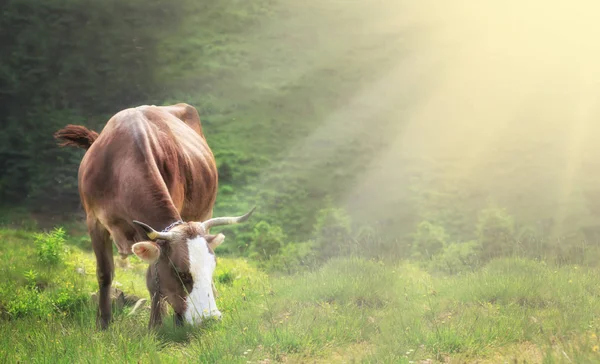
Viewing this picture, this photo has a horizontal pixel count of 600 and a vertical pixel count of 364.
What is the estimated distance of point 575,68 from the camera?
57.2ft

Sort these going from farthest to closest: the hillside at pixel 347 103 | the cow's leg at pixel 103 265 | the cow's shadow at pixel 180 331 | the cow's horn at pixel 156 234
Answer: the hillside at pixel 347 103
the cow's leg at pixel 103 265
the cow's horn at pixel 156 234
the cow's shadow at pixel 180 331

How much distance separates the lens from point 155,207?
663 cm

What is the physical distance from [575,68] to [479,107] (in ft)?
9.03

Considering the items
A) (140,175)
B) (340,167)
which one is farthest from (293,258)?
(340,167)

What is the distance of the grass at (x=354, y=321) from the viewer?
17.0 feet

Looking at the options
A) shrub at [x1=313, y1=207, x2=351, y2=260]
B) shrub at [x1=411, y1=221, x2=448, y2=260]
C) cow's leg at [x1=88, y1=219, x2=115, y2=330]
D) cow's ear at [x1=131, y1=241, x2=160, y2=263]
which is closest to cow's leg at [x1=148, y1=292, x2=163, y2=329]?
cow's ear at [x1=131, y1=241, x2=160, y2=263]

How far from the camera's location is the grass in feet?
17.0

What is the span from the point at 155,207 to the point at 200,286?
3.68ft

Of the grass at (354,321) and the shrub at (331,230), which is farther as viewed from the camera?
the shrub at (331,230)

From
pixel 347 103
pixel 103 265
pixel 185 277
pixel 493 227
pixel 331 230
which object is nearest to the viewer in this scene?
pixel 185 277

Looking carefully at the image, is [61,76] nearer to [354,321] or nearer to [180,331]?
[180,331]

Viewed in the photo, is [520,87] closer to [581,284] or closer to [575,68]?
[575,68]

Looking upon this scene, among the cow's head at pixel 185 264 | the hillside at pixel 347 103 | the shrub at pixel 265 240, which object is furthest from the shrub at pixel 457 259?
the cow's head at pixel 185 264

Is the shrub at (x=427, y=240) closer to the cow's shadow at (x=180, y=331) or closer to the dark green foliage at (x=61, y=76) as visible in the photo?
the cow's shadow at (x=180, y=331)
